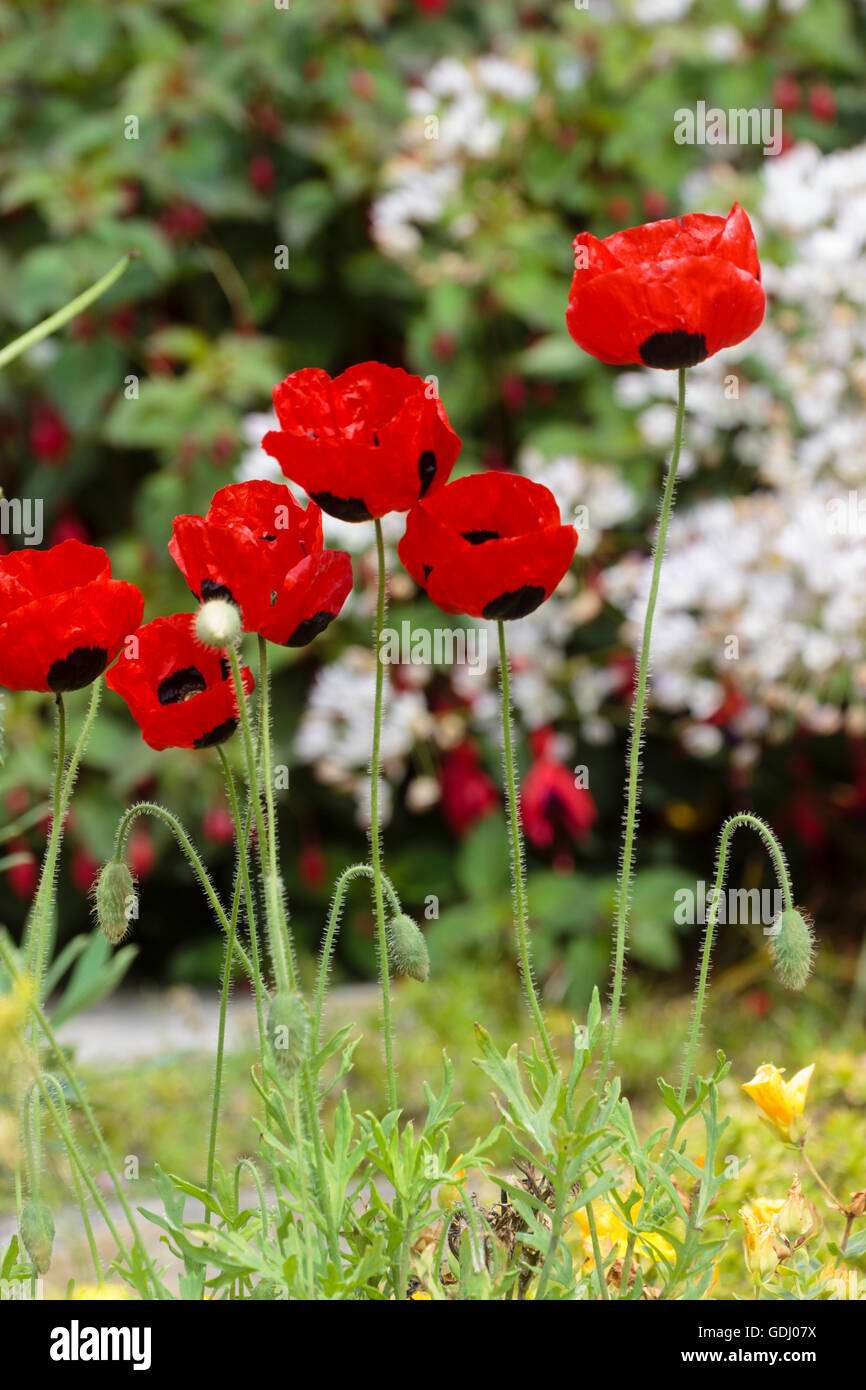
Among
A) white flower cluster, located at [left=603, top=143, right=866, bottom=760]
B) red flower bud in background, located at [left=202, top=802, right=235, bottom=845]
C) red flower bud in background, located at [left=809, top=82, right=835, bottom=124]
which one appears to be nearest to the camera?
white flower cluster, located at [left=603, top=143, right=866, bottom=760]

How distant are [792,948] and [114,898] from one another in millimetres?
347

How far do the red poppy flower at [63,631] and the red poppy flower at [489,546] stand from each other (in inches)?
5.9

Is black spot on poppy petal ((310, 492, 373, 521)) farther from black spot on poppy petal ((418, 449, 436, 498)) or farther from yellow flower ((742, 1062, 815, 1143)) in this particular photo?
yellow flower ((742, 1062, 815, 1143))

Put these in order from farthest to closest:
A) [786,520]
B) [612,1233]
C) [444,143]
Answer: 1. [444,143]
2. [786,520]
3. [612,1233]

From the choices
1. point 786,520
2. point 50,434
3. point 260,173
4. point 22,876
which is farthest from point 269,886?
point 260,173

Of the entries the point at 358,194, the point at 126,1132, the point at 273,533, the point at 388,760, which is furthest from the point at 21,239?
the point at 273,533

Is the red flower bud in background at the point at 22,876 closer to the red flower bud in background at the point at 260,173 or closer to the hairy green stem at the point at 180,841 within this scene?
the red flower bud in background at the point at 260,173

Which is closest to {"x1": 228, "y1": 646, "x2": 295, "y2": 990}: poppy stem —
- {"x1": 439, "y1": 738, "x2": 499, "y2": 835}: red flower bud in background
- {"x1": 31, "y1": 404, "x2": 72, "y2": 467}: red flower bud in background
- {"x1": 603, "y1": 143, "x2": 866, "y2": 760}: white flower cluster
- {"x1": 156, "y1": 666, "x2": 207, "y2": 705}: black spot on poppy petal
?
{"x1": 156, "y1": 666, "x2": 207, "y2": 705}: black spot on poppy petal

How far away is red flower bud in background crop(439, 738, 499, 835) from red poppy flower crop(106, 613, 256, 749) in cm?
188

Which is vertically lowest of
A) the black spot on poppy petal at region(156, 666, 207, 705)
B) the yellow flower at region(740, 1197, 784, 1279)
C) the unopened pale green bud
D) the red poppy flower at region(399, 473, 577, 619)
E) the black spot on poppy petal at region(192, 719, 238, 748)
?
the yellow flower at region(740, 1197, 784, 1279)

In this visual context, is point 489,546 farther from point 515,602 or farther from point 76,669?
point 76,669

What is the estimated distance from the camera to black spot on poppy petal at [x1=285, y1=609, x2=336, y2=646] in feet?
2.53

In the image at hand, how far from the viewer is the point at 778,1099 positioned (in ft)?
2.80

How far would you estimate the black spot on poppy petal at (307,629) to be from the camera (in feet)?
2.53
